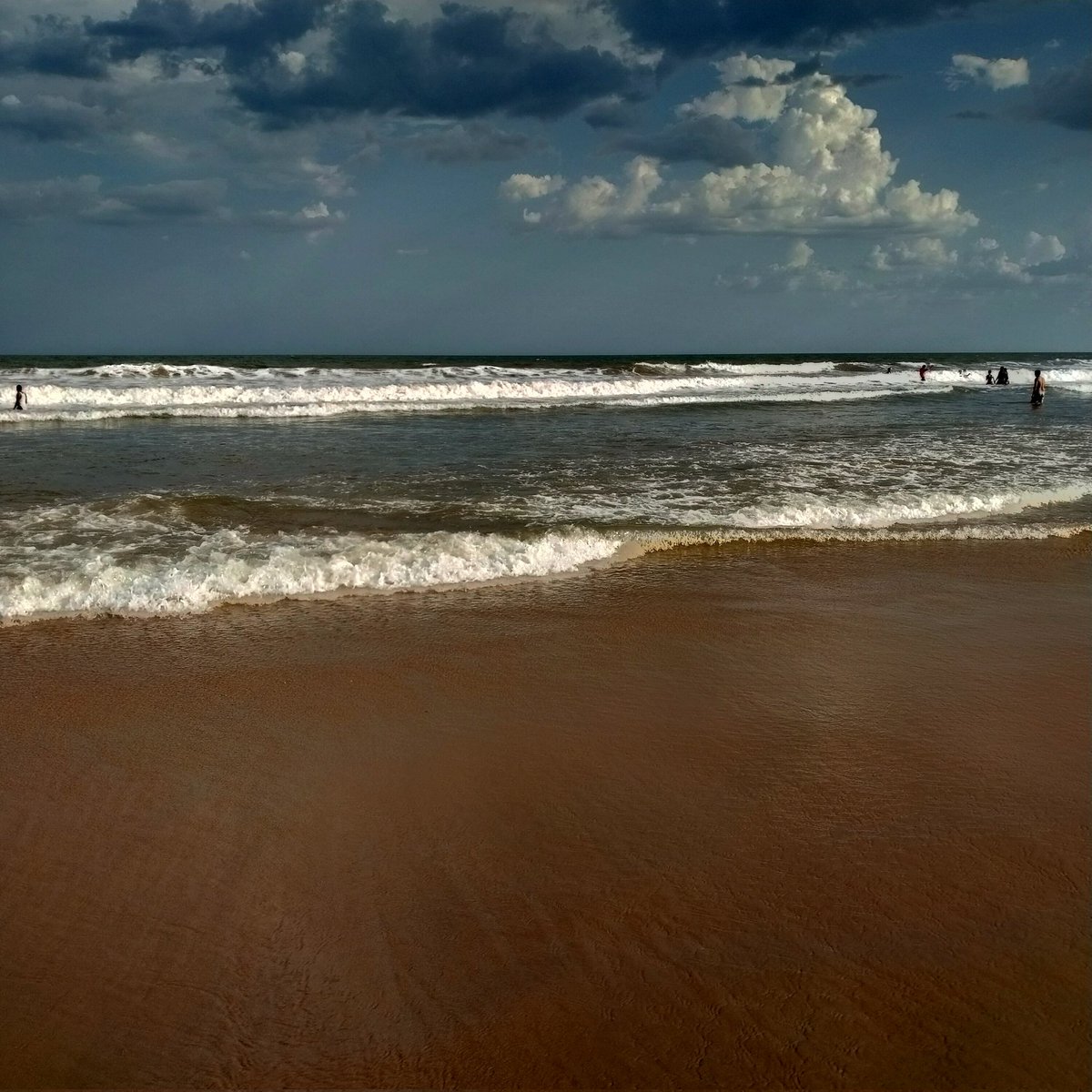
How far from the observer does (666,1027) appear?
2.88m

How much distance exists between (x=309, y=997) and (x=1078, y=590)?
7183 mm

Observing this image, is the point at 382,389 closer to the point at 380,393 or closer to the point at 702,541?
the point at 380,393

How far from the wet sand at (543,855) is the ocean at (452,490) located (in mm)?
1288

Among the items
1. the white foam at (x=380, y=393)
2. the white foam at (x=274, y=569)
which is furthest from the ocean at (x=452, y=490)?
the white foam at (x=380, y=393)

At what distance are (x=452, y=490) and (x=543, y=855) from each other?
846 centimetres

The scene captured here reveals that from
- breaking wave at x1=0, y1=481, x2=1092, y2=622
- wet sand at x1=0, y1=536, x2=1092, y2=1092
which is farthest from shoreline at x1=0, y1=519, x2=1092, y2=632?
wet sand at x1=0, y1=536, x2=1092, y2=1092

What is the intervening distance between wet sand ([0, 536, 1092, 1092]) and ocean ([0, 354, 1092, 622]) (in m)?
1.29

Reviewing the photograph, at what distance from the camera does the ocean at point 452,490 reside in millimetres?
7777

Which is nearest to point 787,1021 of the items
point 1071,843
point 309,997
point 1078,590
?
point 309,997

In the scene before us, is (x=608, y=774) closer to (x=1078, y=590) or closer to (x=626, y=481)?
(x=1078, y=590)

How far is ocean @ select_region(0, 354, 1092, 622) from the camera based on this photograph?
7.78 metres

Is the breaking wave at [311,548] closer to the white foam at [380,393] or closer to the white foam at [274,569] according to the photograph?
the white foam at [274,569]

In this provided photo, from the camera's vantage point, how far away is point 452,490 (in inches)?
470

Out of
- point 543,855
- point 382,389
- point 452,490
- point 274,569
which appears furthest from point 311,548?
point 382,389
